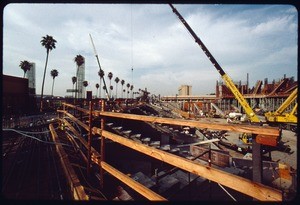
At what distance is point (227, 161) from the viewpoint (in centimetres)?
673

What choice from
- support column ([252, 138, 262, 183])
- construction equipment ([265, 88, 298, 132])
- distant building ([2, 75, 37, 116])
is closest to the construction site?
support column ([252, 138, 262, 183])

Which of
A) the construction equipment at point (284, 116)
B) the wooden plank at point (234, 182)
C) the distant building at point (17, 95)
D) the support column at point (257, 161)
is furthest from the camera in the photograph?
the distant building at point (17, 95)

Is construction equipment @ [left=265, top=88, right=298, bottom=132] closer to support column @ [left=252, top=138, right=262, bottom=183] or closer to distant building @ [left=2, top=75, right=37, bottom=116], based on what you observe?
support column @ [left=252, top=138, right=262, bottom=183]

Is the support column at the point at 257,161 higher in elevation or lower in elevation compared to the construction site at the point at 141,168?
higher

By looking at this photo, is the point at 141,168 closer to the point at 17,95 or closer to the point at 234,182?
the point at 234,182

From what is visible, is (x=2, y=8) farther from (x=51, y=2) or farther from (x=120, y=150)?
(x=120, y=150)

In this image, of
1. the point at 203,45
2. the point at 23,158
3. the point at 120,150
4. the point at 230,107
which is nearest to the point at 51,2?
the point at 23,158

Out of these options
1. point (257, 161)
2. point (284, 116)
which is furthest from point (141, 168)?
point (284, 116)

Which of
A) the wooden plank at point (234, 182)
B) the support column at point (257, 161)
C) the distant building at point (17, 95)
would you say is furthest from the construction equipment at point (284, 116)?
the distant building at point (17, 95)

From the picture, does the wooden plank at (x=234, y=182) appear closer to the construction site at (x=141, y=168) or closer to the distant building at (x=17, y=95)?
the construction site at (x=141, y=168)

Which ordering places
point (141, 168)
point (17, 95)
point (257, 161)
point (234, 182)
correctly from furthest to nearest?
point (17, 95) → point (141, 168) → point (257, 161) → point (234, 182)

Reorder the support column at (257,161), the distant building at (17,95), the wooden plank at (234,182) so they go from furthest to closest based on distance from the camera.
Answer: the distant building at (17,95) → the support column at (257,161) → the wooden plank at (234,182)

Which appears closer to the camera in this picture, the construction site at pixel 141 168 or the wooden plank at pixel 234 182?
the wooden plank at pixel 234 182

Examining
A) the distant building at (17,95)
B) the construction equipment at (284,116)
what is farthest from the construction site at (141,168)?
the distant building at (17,95)
